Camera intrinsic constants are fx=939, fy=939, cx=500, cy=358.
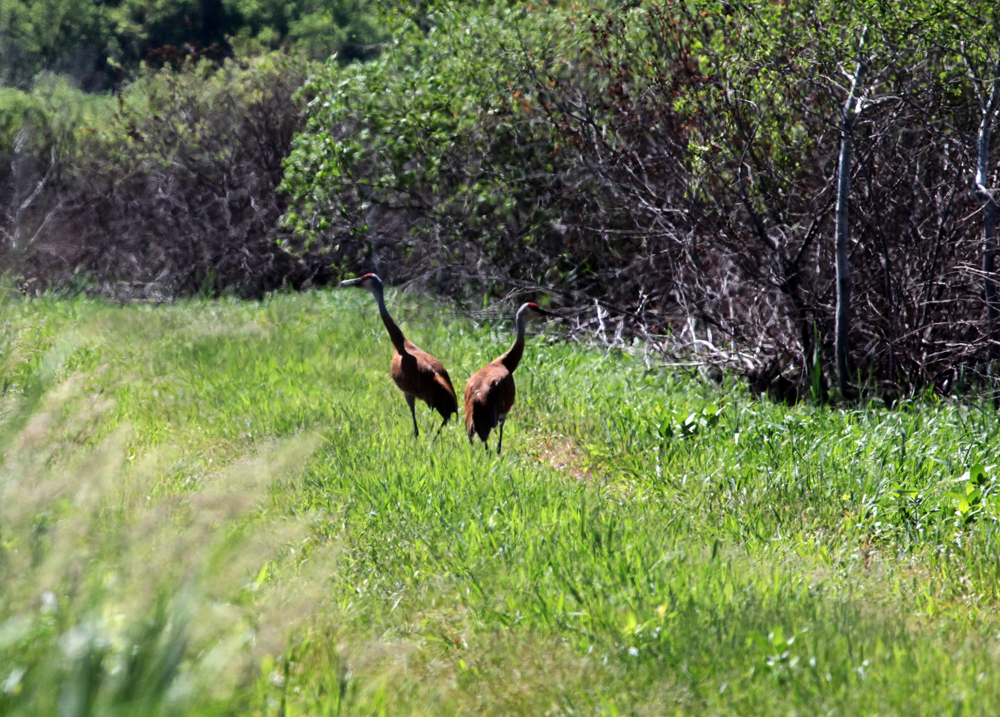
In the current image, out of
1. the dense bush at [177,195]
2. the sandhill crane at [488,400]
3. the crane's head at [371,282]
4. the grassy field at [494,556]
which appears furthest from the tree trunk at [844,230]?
the dense bush at [177,195]

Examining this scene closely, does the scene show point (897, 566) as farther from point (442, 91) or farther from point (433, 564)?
point (442, 91)

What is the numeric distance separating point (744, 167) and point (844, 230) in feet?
6.30

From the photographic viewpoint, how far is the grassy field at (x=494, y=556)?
2.56 metres

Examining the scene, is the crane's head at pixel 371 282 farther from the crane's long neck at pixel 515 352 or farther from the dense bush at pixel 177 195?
the dense bush at pixel 177 195

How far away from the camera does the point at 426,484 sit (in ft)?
17.4

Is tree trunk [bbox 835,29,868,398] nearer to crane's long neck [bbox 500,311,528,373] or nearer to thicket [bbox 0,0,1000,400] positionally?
thicket [bbox 0,0,1000,400]

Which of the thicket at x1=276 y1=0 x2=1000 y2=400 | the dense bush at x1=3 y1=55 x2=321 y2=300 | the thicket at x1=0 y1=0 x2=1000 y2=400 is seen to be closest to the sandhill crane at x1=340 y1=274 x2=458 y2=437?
the thicket at x1=0 y1=0 x2=1000 y2=400

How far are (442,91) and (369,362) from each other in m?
5.12

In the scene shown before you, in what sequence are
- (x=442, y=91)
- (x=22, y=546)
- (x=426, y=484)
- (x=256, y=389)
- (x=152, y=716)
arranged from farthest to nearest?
(x=442, y=91) → (x=256, y=389) → (x=426, y=484) → (x=22, y=546) → (x=152, y=716)

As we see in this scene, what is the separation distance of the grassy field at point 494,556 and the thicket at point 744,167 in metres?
1.12

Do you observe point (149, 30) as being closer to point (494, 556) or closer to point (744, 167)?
point (744, 167)

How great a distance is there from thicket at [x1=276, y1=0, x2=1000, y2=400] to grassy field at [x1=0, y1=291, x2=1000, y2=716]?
1.12 m

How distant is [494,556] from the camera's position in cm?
430

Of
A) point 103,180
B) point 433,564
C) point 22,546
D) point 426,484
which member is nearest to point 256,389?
point 426,484
